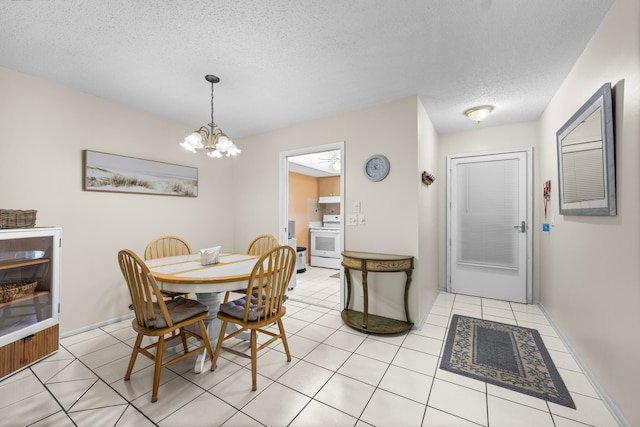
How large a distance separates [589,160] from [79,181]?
4.36 meters

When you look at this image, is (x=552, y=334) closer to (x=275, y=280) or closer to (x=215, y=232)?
(x=275, y=280)

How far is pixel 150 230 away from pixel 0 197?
1.22 m

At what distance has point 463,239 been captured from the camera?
3.94m

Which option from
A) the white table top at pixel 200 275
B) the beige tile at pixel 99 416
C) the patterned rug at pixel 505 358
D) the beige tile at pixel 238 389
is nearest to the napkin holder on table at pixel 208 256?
the white table top at pixel 200 275

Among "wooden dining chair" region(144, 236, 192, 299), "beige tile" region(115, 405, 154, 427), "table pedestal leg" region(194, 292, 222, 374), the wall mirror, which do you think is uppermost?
the wall mirror

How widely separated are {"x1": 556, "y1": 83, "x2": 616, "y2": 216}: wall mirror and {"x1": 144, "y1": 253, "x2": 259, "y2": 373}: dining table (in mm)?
2400

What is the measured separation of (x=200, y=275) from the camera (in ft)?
6.43

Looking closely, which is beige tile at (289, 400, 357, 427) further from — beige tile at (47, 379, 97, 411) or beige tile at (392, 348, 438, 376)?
beige tile at (47, 379, 97, 411)

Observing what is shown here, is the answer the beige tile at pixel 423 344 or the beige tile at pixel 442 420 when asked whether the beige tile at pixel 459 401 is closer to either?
the beige tile at pixel 442 420

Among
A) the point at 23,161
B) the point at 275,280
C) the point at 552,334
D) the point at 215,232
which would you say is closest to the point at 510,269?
the point at 552,334

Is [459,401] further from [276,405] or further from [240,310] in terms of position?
[240,310]

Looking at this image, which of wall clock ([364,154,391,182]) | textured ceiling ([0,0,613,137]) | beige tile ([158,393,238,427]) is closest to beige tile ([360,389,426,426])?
beige tile ([158,393,238,427])

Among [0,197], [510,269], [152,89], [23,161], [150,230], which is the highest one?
[152,89]

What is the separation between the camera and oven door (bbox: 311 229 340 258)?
18.4ft
